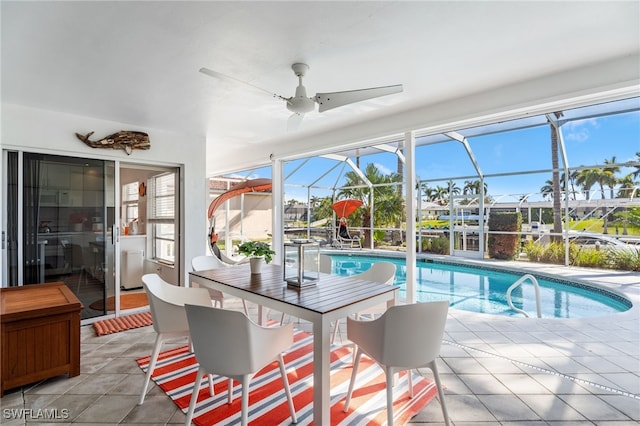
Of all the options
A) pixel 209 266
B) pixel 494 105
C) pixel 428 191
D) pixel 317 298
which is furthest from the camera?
pixel 428 191

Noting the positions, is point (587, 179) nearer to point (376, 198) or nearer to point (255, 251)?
point (376, 198)

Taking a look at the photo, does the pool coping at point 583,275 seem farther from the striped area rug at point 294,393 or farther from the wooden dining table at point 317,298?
the wooden dining table at point 317,298

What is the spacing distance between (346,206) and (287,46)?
8.21m

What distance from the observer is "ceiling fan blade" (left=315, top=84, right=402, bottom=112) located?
7.51 ft

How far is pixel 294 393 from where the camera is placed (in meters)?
2.33

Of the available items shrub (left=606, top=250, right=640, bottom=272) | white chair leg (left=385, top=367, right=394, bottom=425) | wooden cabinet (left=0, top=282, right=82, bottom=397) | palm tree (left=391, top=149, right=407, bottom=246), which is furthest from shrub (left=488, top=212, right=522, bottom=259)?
wooden cabinet (left=0, top=282, right=82, bottom=397)

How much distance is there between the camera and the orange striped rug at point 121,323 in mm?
3575

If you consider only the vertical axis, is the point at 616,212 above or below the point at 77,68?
below

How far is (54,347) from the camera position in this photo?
8.03 feet

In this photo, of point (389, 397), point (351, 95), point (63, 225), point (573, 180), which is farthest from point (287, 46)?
point (573, 180)

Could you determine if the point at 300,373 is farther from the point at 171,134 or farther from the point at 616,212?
the point at 616,212

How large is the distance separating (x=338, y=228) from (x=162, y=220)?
6652 mm

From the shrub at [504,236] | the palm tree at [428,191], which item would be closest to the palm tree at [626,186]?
the shrub at [504,236]

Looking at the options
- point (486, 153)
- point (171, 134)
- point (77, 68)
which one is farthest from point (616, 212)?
point (77, 68)
